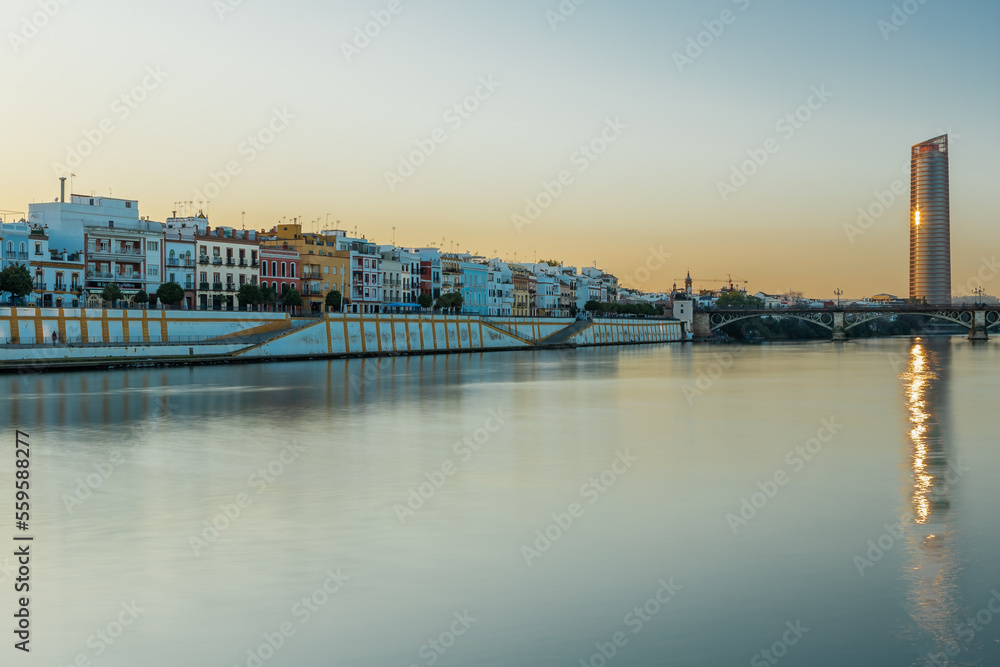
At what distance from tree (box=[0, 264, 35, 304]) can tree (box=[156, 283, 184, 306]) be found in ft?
31.4

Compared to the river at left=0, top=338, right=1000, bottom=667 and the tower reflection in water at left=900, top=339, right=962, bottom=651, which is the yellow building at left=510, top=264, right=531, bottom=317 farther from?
the tower reflection in water at left=900, top=339, right=962, bottom=651

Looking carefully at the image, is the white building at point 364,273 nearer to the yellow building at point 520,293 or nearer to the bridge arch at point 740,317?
the yellow building at point 520,293

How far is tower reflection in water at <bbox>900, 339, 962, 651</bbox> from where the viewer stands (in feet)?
32.6

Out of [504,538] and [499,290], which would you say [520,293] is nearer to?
[499,290]

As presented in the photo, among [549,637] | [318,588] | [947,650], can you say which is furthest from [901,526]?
[318,588]

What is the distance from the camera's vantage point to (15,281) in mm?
45656

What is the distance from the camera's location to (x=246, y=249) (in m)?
68.0

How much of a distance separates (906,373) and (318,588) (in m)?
48.6

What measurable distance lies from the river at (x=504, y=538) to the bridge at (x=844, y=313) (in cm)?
8538

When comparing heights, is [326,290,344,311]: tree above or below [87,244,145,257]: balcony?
below

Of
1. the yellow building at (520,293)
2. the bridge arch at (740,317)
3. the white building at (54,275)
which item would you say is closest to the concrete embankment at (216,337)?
the white building at (54,275)

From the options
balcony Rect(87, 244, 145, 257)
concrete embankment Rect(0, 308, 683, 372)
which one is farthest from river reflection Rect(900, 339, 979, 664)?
balcony Rect(87, 244, 145, 257)

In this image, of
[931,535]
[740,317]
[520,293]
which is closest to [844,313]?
[740,317]

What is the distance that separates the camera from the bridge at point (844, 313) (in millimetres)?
110269
